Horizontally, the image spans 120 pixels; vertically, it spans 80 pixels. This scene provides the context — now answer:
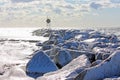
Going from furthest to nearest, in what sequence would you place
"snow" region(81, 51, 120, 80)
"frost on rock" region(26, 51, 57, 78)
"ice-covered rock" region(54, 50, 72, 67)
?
"ice-covered rock" region(54, 50, 72, 67), "frost on rock" region(26, 51, 57, 78), "snow" region(81, 51, 120, 80)

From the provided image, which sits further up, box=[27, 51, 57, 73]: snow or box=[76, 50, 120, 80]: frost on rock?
box=[76, 50, 120, 80]: frost on rock

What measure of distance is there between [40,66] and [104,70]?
18340mm

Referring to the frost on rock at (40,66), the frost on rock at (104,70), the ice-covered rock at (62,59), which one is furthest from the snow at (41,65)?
the frost on rock at (104,70)

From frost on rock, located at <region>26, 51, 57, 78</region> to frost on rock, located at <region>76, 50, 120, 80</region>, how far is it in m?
16.7

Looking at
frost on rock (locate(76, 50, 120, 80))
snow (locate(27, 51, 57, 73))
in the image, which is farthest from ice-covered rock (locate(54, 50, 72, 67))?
frost on rock (locate(76, 50, 120, 80))

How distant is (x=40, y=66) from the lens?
41000mm

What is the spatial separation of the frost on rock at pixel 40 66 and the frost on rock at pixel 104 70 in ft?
54.9

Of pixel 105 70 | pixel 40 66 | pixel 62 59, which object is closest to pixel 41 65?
pixel 40 66

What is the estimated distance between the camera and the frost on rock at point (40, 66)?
40.3 meters

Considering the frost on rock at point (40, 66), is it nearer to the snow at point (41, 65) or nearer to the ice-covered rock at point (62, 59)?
the snow at point (41, 65)

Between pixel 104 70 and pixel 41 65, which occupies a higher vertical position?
pixel 104 70

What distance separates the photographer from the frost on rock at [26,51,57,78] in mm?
40312

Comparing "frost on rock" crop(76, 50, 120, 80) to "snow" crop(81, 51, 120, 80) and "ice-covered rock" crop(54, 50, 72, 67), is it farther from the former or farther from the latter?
"ice-covered rock" crop(54, 50, 72, 67)

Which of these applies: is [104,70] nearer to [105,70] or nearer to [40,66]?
[105,70]
